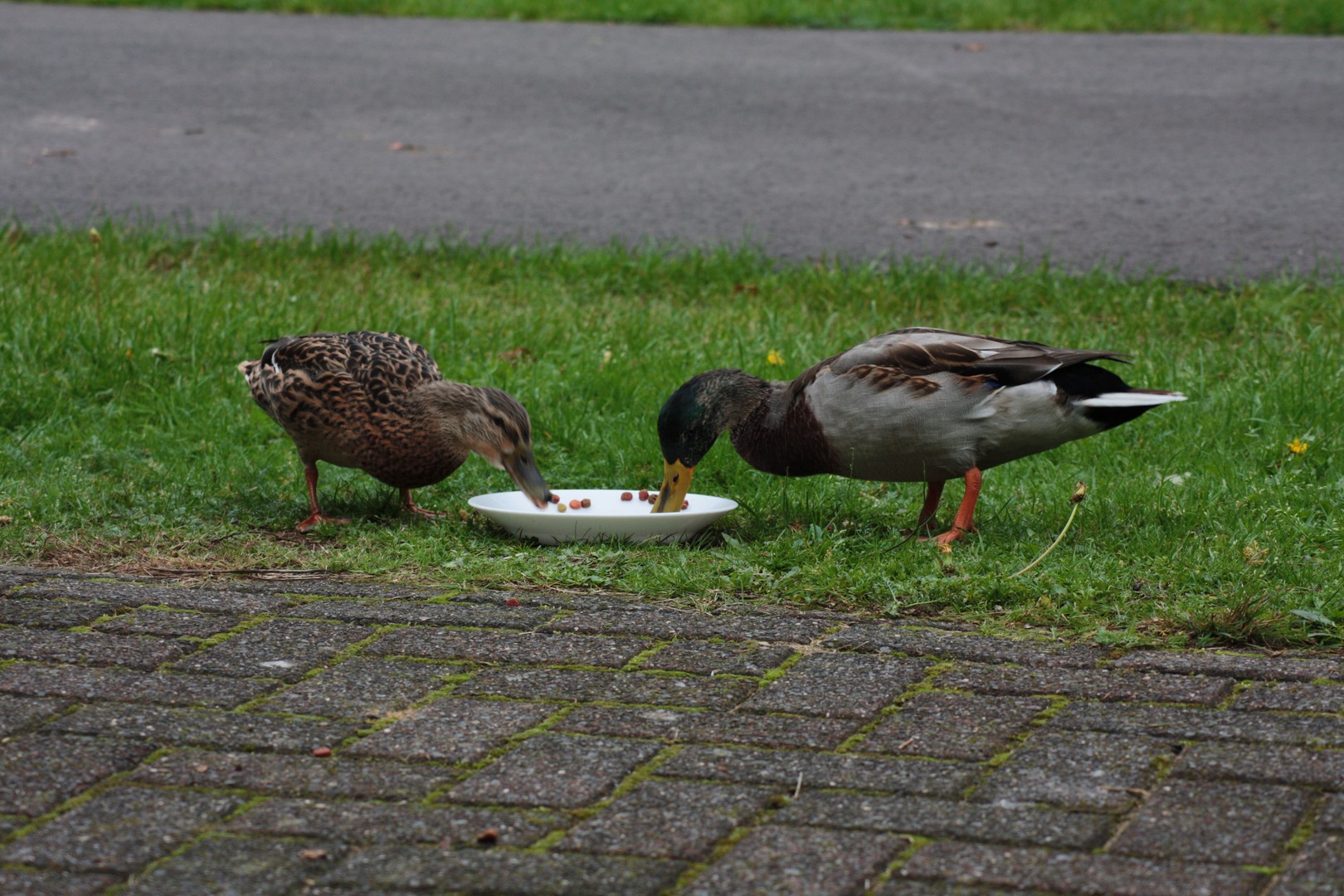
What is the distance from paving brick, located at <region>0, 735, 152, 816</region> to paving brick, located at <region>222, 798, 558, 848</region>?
0.34 meters

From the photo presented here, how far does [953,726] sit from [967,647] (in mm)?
574

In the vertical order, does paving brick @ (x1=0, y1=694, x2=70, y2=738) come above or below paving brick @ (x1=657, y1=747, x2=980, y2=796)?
below

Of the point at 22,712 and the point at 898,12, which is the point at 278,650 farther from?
→ the point at 898,12

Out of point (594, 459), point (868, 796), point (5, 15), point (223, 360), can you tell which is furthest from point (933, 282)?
point (5, 15)

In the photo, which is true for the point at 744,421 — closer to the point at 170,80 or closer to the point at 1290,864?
the point at 1290,864

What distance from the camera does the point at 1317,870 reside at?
247cm

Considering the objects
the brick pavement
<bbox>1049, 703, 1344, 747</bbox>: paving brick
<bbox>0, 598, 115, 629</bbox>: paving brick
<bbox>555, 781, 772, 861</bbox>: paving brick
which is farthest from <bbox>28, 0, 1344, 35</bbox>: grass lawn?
<bbox>555, 781, 772, 861</bbox>: paving brick

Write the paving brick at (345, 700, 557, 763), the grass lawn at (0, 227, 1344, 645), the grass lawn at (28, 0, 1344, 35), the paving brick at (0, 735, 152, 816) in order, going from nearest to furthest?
A: the paving brick at (0, 735, 152, 816)
the paving brick at (345, 700, 557, 763)
the grass lawn at (0, 227, 1344, 645)
the grass lawn at (28, 0, 1344, 35)

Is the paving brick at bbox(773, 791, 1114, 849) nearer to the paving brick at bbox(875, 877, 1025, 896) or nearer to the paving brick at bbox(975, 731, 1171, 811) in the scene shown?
the paving brick at bbox(975, 731, 1171, 811)

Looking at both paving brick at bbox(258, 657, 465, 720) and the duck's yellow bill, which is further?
the duck's yellow bill

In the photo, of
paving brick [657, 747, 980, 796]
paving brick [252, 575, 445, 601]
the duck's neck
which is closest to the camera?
paving brick [657, 747, 980, 796]

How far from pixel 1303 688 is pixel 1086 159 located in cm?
725

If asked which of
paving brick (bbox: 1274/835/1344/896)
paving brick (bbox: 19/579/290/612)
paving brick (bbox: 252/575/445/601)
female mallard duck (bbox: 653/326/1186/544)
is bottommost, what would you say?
paving brick (bbox: 252/575/445/601)

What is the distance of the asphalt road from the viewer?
893 cm
